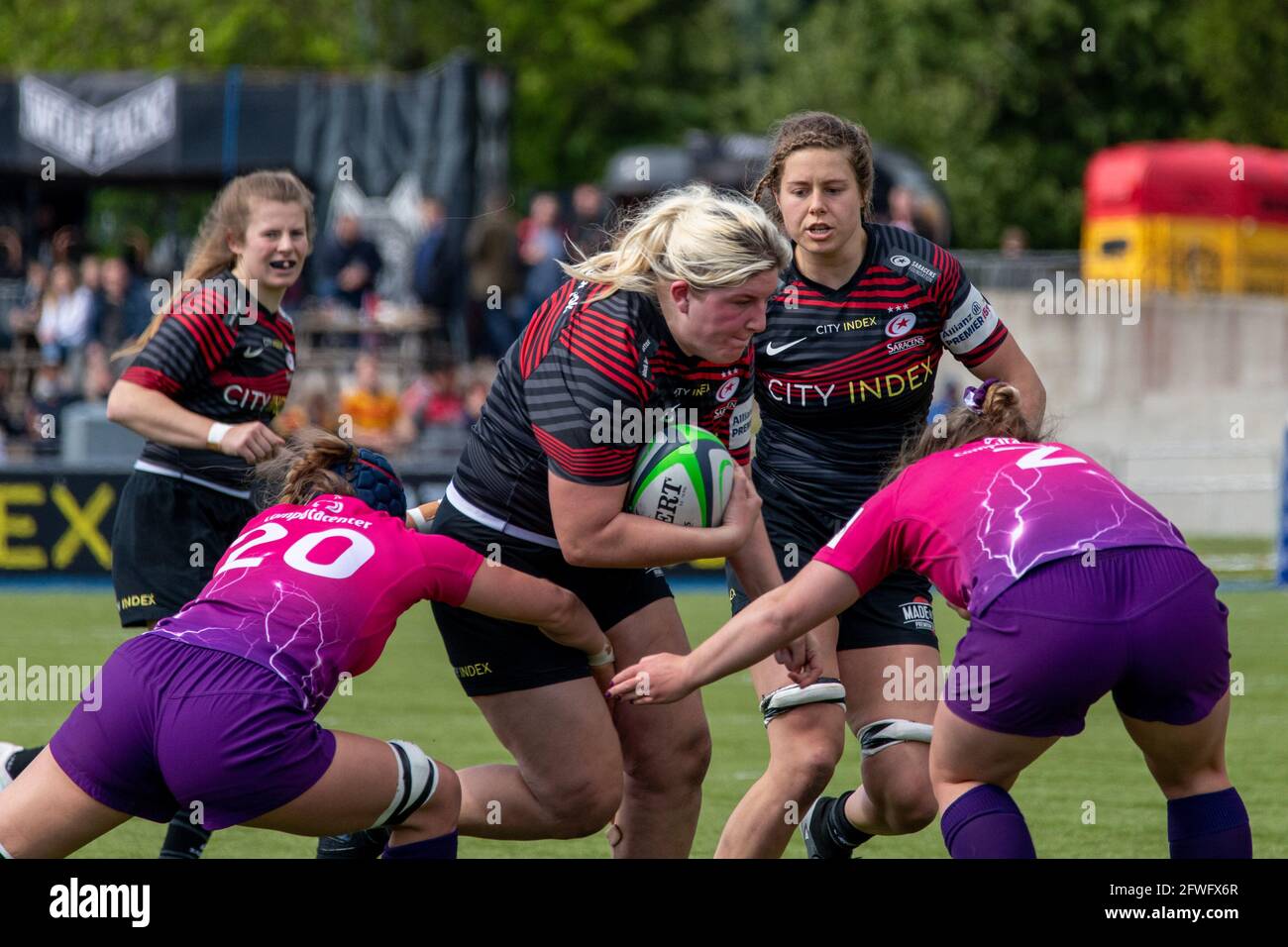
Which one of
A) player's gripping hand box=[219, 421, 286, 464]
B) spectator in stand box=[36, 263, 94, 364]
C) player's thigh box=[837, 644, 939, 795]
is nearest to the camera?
player's thigh box=[837, 644, 939, 795]

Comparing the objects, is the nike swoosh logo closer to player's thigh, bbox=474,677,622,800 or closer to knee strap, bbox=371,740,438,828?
player's thigh, bbox=474,677,622,800

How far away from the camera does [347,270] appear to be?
18.8 meters

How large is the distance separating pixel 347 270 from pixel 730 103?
946 inches

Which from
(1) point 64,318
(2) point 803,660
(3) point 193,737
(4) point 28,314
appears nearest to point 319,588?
(3) point 193,737

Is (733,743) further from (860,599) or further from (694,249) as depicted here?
(694,249)

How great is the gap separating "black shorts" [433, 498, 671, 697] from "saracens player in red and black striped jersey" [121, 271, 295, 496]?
1273 millimetres

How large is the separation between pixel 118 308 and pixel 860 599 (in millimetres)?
14275

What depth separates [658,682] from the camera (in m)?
4.74

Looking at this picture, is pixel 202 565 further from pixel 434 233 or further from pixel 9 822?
pixel 434 233

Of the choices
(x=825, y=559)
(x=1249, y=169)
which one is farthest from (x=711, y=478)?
(x=1249, y=169)

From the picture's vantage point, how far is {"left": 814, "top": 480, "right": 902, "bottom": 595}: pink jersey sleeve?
15.2 feet

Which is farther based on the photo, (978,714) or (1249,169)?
Answer: (1249,169)

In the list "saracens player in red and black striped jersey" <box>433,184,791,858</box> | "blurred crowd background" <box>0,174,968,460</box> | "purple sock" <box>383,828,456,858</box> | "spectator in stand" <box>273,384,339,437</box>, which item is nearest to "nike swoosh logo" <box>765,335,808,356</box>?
"saracens player in red and black striped jersey" <box>433,184,791,858</box>
